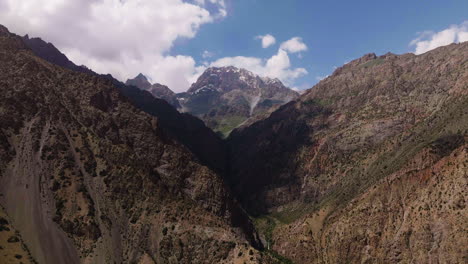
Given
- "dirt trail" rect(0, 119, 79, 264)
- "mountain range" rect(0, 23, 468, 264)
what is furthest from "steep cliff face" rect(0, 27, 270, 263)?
"mountain range" rect(0, 23, 468, 264)

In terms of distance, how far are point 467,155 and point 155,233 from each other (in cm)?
12185

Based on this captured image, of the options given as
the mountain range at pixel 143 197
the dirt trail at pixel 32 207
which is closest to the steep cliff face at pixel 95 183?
the dirt trail at pixel 32 207

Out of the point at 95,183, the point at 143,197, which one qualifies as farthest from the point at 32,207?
the point at 143,197

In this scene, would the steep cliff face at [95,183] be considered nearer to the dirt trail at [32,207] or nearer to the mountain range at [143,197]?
the dirt trail at [32,207]

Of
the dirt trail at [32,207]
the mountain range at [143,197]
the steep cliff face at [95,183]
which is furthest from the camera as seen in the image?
the steep cliff face at [95,183]

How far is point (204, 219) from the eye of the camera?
5743 inches

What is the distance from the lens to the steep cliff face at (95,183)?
134 m

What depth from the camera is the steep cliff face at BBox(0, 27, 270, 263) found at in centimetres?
13350

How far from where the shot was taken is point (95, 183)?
154 metres

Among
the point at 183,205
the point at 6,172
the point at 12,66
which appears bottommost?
the point at 183,205

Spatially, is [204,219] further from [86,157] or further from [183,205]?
[86,157]

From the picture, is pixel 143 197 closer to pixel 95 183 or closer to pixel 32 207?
pixel 95 183

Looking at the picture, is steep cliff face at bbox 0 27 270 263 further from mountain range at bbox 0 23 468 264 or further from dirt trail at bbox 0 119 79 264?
mountain range at bbox 0 23 468 264

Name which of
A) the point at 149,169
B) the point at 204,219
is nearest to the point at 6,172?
the point at 149,169
